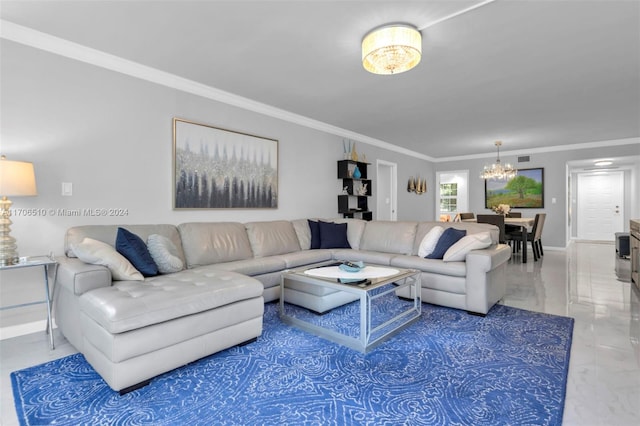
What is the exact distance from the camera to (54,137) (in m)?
2.86

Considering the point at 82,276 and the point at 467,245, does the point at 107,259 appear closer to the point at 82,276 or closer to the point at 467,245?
the point at 82,276

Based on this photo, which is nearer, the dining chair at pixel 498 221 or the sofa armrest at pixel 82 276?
the sofa armrest at pixel 82 276

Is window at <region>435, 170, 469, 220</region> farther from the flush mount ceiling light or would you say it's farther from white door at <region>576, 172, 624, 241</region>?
the flush mount ceiling light

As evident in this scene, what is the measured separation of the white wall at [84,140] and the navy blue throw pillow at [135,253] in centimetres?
69

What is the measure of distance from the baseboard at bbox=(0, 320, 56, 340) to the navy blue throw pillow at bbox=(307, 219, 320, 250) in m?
2.90

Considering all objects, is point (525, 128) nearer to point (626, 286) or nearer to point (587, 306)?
point (626, 286)

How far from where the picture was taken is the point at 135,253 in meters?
2.64

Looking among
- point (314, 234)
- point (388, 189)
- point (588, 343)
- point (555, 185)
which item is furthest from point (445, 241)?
point (555, 185)

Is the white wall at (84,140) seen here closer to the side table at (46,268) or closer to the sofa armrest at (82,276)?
the side table at (46,268)

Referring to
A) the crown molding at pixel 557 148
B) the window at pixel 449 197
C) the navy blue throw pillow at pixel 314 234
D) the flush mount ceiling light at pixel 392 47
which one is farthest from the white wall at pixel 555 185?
the flush mount ceiling light at pixel 392 47

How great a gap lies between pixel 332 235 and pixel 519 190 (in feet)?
19.4

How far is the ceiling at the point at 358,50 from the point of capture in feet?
7.82

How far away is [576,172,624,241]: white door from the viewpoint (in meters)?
9.08

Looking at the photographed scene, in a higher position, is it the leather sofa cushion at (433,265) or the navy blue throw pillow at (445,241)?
the navy blue throw pillow at (445,241)
